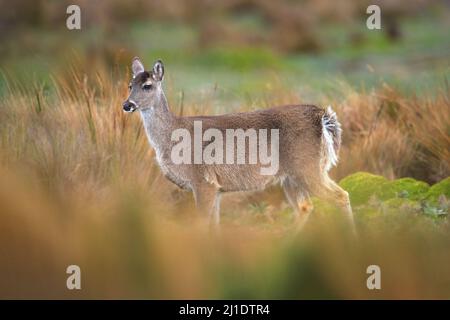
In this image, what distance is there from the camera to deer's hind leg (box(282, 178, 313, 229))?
11.2m

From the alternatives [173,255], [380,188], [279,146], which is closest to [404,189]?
[380,188]

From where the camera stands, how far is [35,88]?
12.3m

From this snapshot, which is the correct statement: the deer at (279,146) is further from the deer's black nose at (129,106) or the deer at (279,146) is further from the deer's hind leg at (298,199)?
the deer's black nose at (129,106)

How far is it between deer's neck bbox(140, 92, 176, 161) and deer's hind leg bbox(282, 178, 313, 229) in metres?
1.19

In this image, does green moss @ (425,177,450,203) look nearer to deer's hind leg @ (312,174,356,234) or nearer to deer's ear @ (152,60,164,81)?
deer's hind leg @ (312,174,356,234)

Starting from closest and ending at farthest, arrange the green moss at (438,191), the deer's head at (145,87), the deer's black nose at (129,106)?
the deer's black nose at (129,106) < the deer's head at (145,87) < the green moss at (438,191)

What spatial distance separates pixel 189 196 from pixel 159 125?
1.55m

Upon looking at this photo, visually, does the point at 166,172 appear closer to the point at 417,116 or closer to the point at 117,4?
the point at 417,116

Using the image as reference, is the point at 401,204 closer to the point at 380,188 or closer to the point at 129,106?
the point at 380,188

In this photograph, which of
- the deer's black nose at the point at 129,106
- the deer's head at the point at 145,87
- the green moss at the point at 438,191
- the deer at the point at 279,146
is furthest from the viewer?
the green moss at the point at 438,191

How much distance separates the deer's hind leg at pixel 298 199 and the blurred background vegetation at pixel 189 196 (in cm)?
29

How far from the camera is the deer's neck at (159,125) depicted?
435 inches

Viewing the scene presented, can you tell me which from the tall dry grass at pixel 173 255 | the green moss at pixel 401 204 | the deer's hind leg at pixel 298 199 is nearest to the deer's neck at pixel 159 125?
the deer's hind leg at pixel 298 199
